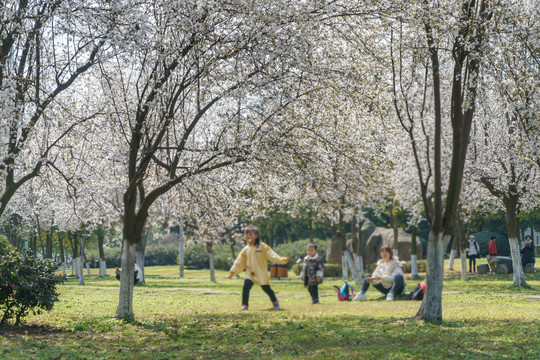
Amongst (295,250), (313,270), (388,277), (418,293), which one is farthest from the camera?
(295,250)

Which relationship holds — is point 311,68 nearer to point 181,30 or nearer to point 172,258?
point 181,30

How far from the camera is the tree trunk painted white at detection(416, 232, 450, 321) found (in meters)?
9.84

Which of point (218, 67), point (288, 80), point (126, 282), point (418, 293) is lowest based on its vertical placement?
point (418, 293)

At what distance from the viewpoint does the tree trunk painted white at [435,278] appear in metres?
9.84

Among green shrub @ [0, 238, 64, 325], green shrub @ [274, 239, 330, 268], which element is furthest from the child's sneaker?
green shrub @ [274, 239, 330, 268]

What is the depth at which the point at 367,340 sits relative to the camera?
27.7ft

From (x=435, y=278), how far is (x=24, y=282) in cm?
687

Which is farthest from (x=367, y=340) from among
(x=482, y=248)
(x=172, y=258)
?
(x=172, y=258)

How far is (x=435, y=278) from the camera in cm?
984

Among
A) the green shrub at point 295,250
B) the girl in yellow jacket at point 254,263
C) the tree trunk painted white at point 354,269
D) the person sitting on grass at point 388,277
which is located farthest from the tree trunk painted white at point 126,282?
the green shrub at point 295,250

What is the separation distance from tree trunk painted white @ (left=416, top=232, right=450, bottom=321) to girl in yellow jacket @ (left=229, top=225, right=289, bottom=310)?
12.7ft

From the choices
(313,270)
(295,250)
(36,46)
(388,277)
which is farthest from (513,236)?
(295,250)

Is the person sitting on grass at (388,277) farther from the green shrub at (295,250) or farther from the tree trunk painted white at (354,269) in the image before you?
the green shrub at (295,250)

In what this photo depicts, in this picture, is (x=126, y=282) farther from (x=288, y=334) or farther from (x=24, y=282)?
(x=288, y=334)
